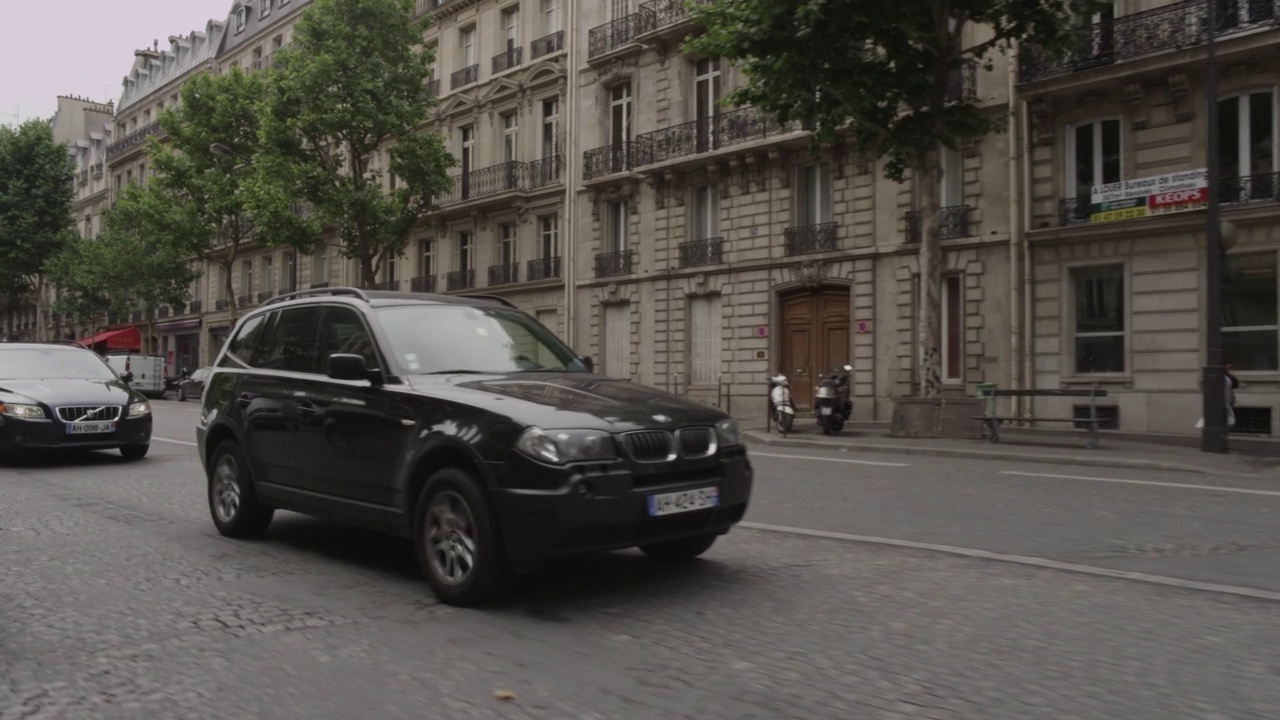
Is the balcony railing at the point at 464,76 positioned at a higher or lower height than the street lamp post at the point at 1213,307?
higher

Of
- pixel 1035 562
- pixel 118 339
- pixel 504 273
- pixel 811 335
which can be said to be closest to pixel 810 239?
pixel 811 335

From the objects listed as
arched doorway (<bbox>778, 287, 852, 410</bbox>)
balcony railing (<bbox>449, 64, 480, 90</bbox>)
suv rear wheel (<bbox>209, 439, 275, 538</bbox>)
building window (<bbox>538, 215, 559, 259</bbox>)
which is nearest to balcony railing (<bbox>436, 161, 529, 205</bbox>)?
building window (<bbox>538, 215, 559, 259</bbox>)

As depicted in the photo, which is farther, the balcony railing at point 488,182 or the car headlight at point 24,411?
the balcony railing at point 488,182

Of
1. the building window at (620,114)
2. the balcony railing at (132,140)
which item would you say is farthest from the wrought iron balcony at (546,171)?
the balcony railing at (132,140)

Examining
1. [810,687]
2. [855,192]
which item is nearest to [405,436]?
[810,687]

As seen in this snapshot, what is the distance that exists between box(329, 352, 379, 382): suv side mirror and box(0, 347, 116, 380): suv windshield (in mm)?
9062

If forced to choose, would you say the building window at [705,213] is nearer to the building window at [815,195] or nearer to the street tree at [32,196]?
the building window at [815,195]

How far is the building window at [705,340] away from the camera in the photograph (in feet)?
89.1

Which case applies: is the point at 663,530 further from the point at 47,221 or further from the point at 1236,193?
the point at 47,221

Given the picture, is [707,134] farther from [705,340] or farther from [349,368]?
[349,368]

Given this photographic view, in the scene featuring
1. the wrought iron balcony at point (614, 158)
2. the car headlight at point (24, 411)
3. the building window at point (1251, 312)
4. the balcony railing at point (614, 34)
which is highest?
the balcony railing at point (614, 34)

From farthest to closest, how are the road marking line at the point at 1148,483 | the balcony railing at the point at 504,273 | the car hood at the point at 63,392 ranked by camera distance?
the balcony railing at the point at 504,273, the car hood at the point at 63,392, the road marking line at the point at 1148,483

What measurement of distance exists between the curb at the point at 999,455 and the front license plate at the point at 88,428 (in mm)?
9747

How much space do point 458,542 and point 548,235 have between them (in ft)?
92.0
